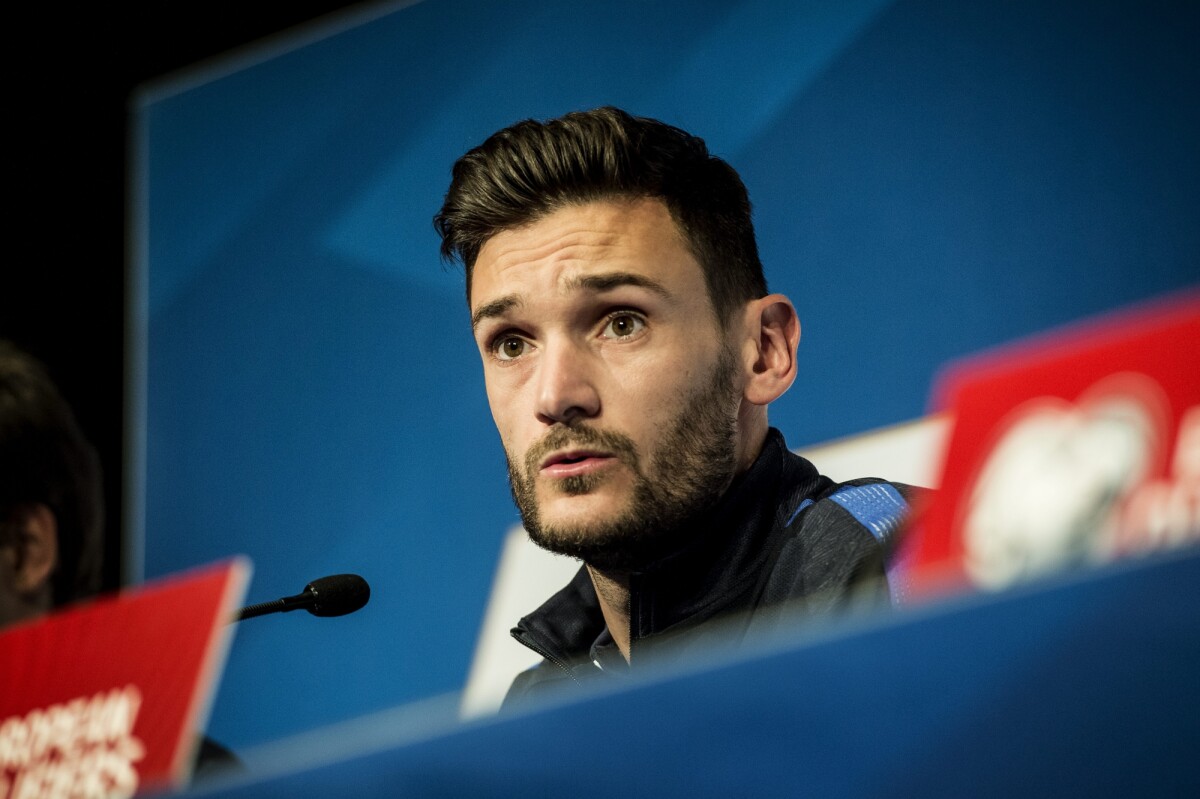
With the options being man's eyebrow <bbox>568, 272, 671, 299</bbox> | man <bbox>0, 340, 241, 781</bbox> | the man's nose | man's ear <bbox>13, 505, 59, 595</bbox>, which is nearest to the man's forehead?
man's eyebrow <bbox>568, 272, 671, 299</bbox>

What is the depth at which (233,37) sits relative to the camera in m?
3.03

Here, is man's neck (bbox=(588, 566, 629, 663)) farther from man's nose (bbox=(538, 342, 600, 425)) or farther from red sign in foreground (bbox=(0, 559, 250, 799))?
red sign in foreground (bbox=(0, 559, 250, 799))

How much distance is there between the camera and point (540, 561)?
7.55 ft

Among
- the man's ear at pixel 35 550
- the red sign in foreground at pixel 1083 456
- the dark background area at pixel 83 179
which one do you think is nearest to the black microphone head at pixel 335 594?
the red sign in foreground at pixel 1083 456

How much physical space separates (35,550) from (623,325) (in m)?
1.51

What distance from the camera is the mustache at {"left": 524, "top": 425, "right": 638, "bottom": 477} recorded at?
1843 millimetres

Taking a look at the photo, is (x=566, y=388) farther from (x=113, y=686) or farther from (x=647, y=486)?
(x=113, y=686)

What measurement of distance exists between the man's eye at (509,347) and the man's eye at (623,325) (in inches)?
5.1

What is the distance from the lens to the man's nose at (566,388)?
6.06ft

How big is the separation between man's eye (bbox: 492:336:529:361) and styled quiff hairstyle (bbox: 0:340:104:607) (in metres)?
1.27

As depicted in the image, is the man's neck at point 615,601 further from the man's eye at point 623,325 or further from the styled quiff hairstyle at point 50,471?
the styled quiff hairstyle at point 50,471

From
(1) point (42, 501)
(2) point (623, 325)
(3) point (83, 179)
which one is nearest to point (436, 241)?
(2) point (623, 325)

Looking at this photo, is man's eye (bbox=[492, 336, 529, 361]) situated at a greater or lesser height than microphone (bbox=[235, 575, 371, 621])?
greater

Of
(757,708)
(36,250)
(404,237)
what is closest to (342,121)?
(404,237)
